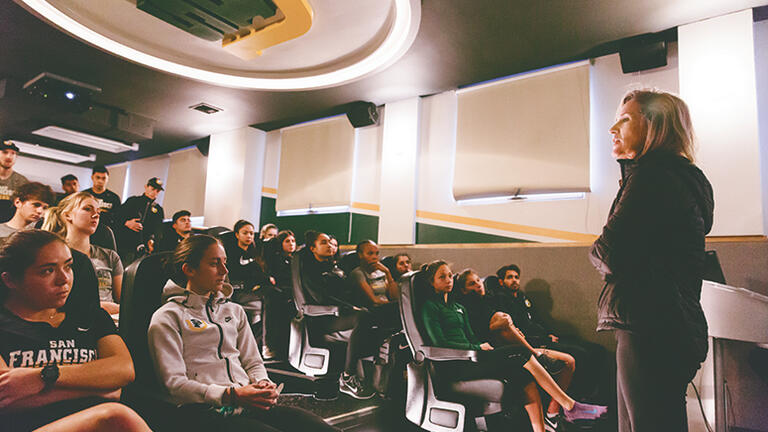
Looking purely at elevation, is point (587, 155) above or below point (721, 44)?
below

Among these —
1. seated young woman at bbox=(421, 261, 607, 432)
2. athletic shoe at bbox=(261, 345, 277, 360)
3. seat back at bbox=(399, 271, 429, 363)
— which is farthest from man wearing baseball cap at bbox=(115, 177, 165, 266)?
seated young woman at bbox=(421, 261, 607, 432)

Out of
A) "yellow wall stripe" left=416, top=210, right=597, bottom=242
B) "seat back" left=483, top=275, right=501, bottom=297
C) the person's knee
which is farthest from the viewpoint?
"yellow wall stripe" left=416, top=210, right=597, bottom=242

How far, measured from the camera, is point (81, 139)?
7.00 m

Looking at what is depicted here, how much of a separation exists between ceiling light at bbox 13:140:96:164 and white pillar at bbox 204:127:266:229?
3.28 metres

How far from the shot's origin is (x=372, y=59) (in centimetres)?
483

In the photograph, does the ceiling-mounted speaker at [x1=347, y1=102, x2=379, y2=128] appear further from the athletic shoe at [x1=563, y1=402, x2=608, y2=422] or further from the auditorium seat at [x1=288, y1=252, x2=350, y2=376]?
the athletic shoe at [x1=563, y1=402, x2=608, y2=422]

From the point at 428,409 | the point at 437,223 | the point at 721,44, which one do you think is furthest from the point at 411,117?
the point at 428,409

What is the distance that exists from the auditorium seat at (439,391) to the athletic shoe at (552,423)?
2.51 feet

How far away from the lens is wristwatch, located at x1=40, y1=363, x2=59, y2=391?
1219mm

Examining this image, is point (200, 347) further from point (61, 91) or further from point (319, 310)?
point (61, 91)

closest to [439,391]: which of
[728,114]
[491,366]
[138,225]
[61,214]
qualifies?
[491,366]

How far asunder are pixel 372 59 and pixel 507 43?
1.45 metres

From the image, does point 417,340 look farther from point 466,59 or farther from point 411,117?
point 411,117

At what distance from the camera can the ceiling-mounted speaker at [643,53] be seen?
13.3 ft
